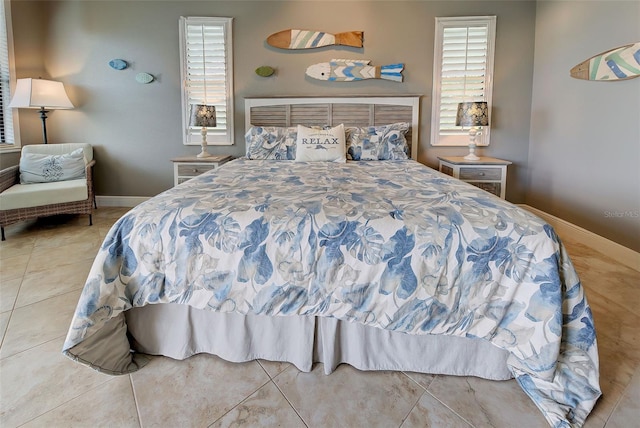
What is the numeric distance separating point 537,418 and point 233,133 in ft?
12.2

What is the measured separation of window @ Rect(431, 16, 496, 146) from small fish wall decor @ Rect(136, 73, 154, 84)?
328 centimetres

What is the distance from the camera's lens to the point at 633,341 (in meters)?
1.65

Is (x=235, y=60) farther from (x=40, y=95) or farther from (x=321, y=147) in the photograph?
(x=40, y=95)

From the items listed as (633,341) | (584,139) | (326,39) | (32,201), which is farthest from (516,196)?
(32,201)

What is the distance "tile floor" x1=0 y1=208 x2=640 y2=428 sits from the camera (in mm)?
1205

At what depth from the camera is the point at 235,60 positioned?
151 inches

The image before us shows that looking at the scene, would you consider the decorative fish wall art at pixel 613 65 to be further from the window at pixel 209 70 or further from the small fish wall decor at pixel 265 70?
the window at pixel 209 70

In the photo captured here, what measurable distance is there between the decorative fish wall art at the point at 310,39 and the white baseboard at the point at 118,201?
2532 millimetres

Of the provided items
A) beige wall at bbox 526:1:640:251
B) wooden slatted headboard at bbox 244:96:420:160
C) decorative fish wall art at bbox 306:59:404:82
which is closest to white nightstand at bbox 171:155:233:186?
wooden slatted headboard at bbox 244:96:420:160

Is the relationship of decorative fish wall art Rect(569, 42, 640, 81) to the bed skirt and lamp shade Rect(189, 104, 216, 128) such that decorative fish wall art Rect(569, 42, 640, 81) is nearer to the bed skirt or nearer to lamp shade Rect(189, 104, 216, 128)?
the bed skirt

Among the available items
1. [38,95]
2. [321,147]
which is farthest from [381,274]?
[38,95]

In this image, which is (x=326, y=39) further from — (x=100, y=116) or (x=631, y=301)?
(x=631, y=301)

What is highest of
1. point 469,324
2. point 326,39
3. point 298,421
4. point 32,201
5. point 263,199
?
point 326,39

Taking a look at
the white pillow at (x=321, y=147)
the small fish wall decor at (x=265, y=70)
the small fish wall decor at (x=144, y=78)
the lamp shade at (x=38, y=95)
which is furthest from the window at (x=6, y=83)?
the white pillow at (x=321, y=147)
